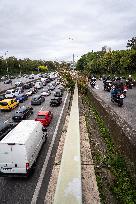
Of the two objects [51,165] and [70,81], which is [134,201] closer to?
[51,165]

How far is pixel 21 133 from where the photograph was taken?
49.8 feet

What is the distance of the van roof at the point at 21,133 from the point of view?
14083 millimetres

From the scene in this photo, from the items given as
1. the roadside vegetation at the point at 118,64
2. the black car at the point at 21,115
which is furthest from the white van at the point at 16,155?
the roadside vegetation at the point at 118,64

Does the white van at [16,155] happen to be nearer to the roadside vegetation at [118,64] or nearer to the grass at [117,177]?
the grass at [117,177]

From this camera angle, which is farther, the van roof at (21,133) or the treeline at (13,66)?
the treeline at (13,66)

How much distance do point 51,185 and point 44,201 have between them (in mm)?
1259

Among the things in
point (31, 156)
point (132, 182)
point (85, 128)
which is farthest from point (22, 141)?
point (85, 128)

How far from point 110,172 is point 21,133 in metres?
4.84

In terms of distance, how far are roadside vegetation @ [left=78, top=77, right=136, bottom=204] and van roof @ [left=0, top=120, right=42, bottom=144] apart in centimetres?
362

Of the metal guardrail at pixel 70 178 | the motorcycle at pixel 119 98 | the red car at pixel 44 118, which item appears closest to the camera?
the metal guardrail at pixel 70 178

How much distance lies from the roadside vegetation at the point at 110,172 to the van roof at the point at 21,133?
3.62m

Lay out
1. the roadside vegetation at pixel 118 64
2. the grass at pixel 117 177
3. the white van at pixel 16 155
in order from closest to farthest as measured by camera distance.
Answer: the grass at pixel 117 177
the white van at pixel 16 155
the roadside vegetation at pixel 118 64

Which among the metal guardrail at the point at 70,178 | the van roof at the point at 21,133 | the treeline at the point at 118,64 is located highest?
the treeline at the point at 118,64

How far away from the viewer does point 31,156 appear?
1469 centimetres
